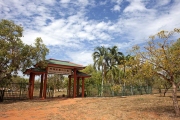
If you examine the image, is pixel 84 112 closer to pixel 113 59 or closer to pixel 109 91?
pixel 109 91

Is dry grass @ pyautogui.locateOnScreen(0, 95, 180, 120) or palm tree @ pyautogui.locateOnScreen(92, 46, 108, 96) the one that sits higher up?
palm tree @ pyautogui.locateOnScreen(92, 46, 108, 96)

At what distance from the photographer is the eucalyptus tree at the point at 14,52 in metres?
14.5

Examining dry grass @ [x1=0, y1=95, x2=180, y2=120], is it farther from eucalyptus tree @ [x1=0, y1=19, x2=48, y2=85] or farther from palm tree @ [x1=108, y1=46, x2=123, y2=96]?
palm tree @ [x1=108, y1=46, x2=123, y2=96]

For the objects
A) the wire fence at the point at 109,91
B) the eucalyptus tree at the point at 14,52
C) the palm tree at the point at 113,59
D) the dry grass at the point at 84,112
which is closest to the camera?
the dry grass at the point at 84,112

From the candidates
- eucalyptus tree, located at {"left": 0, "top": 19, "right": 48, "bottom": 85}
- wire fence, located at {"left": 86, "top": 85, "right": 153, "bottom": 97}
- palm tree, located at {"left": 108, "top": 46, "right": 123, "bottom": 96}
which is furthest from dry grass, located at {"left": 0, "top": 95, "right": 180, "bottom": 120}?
palm tree, located at {"left": 108, "top": 46, "right": 123, "bottom": 96}

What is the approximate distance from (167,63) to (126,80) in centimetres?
328

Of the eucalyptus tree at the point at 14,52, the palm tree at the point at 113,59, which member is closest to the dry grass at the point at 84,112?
the eucalyptus tree at the point at 14,52

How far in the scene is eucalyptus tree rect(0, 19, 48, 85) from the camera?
47.6 feet

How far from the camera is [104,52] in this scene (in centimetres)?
3030

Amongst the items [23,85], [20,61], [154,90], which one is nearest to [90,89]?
[23,85]

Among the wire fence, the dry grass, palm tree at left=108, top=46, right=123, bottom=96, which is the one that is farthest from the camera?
palm tree at left=108, top=46, right=123, bottom=96

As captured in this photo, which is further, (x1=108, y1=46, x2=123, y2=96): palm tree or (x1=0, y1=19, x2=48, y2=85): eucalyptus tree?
(x1=108, y1=46, x2=123, y2=96): palm tree

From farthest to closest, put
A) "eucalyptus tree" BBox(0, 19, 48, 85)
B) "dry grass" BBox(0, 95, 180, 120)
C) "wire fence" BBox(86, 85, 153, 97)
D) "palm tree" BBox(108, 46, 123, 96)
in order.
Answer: "palm tree" BBox(108, 46, 123, 96) < "wire fence" BBox(86, 85, 153, 97) < "eucalyptus tree" BBox(0, 19, 48, 85) < "dry grass" BBox(0, 95, 180, 120)

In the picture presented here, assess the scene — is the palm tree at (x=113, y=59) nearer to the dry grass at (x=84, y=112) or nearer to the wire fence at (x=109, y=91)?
the wire fence at (x=109, y=91)
